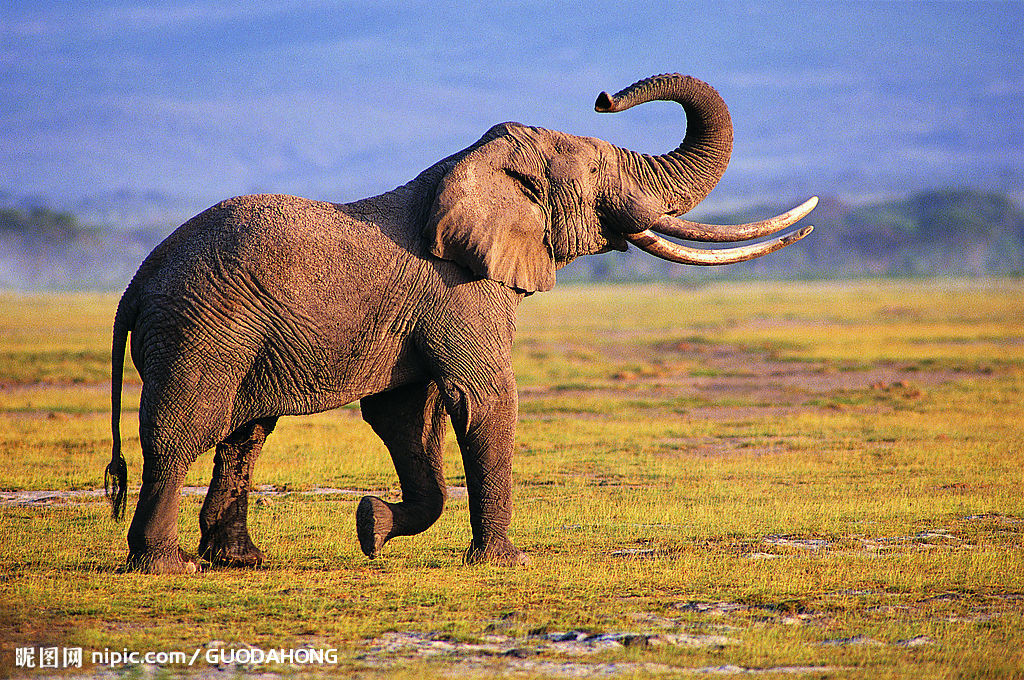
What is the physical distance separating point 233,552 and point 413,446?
5.17ft

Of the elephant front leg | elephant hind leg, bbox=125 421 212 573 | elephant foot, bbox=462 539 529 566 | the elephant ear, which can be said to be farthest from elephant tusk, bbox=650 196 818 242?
elephant hind leg, bbox=125 421 212 573

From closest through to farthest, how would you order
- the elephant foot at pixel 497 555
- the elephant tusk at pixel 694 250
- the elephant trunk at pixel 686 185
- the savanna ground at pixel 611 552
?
the savanna ground at pixel 611 552, the elephant foot at pixel 497 555, the elephant trunk at pixel 686 185, the elephant tusk at pixel 694 250

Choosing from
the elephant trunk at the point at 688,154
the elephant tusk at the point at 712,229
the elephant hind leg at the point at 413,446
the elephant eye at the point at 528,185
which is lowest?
the elephant hind leg at the point at 413,446

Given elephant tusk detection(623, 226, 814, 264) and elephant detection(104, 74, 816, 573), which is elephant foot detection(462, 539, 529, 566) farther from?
elephant tusk detection(623, 226, 814, 264)

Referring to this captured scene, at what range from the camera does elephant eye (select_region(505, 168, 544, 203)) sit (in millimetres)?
9477

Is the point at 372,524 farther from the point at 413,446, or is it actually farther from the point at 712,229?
the point at 712,229

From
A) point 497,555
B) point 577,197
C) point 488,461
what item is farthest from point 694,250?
point 497,555

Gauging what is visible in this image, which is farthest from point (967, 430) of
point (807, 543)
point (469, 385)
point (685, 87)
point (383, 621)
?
point (383, 621)

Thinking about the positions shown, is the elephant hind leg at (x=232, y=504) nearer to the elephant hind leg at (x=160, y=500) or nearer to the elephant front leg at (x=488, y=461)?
the elephant hind leg at (x=160, y=500)

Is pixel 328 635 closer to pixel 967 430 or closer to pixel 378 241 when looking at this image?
pixel 378 241

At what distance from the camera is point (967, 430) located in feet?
58.6

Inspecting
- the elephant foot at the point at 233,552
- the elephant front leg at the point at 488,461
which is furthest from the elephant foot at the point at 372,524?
the elephant foot at the point at 233,552

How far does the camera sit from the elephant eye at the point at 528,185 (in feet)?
31.1

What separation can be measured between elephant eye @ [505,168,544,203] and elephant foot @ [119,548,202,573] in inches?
145
